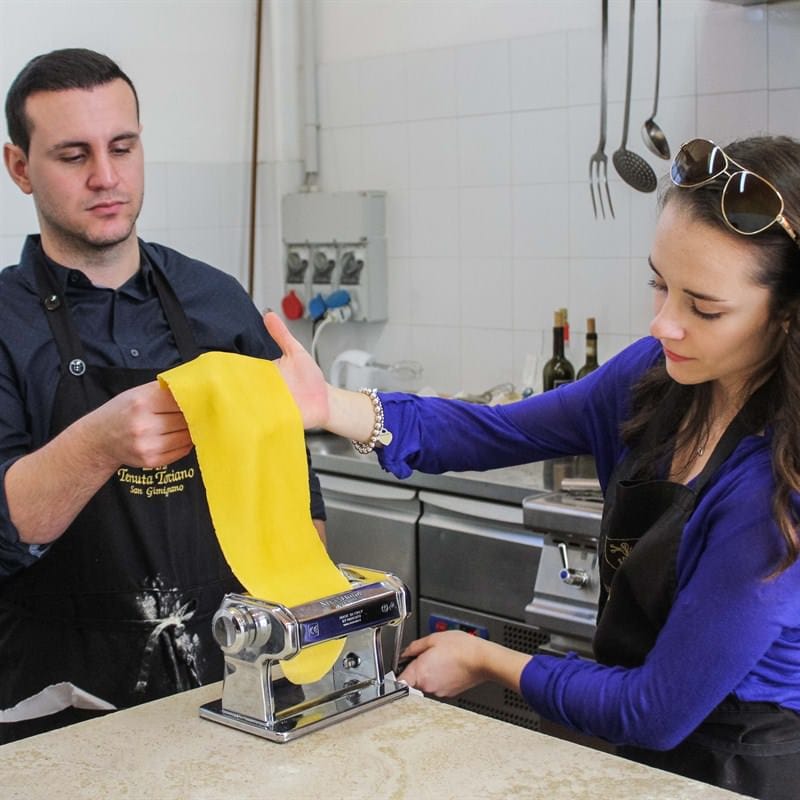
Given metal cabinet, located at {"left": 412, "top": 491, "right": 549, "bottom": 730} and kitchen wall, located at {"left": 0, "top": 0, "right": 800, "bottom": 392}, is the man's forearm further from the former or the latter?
Result: kitchen wall, located at {"left": 0, "top": 0, "right": 800, "bottom": 392}

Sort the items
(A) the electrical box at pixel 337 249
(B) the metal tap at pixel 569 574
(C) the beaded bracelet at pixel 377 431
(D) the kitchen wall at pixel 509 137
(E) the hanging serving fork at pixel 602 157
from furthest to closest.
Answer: (A) the electrical box at pixel 337 249, (E) the hanging serving fork at pixel 602 157, (D) the kitchen wall at pixel 509 137, (B) the metal tap at pixel 569 574, (C) the beaded bracelet at pixel 377 431

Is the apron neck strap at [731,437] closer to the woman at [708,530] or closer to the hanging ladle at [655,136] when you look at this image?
the woman at [708,530]

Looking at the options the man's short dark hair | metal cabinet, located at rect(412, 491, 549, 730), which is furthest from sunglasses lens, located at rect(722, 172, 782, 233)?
metal cabinet, located at rect(412, 491, 549, 730)

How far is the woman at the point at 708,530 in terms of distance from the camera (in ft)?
4.82

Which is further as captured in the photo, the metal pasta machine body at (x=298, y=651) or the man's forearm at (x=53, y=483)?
the man's forearm at (x=53, y=483)

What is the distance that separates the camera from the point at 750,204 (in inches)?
59.1

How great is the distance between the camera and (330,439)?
12.2 ft

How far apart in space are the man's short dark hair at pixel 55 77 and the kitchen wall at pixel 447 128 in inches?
58.7

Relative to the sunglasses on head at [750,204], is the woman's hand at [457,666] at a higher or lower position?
lower

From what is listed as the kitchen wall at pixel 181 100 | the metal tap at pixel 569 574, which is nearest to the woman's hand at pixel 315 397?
the metal tap at pixel 569 574

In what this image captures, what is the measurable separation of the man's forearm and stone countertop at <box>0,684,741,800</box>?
0.34m

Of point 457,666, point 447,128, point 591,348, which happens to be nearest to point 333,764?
point 457,666

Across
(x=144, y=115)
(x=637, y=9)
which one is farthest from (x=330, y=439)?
(x=637, y=9)

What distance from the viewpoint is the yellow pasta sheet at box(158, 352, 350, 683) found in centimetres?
149
